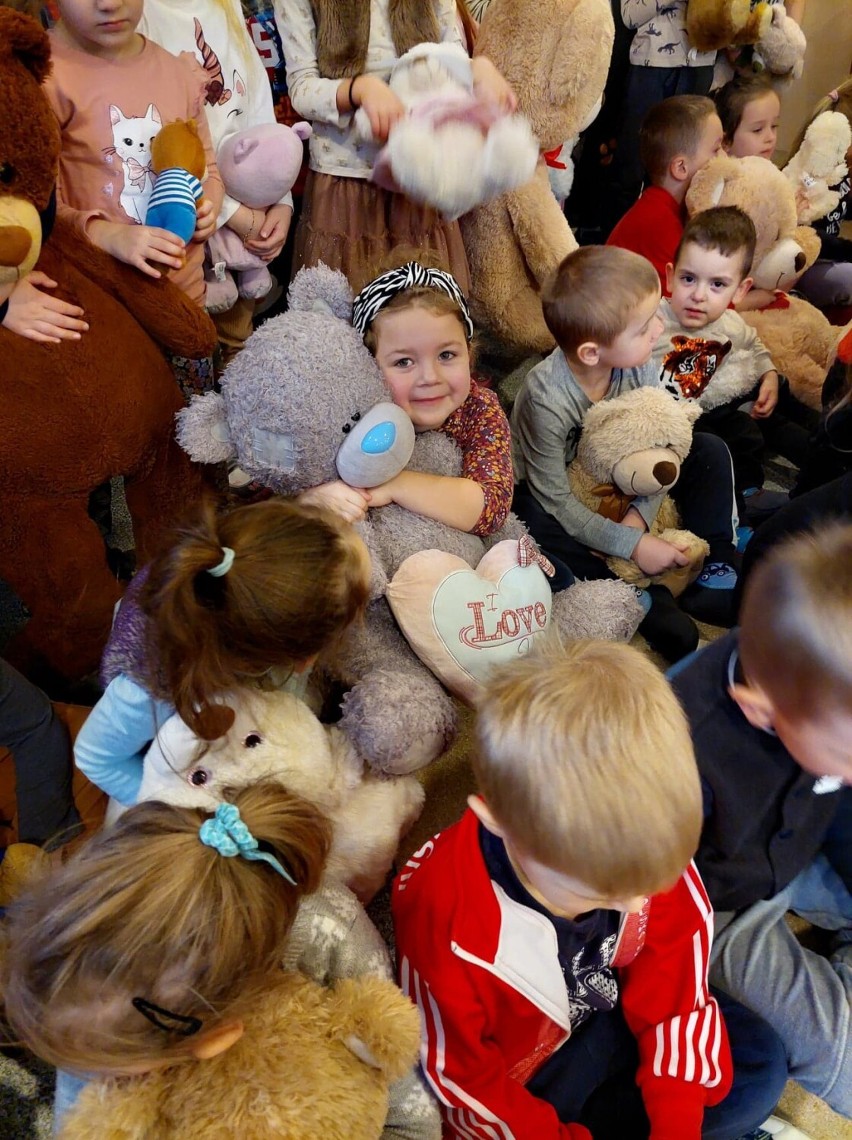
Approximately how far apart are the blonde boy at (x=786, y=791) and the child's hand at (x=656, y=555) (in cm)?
56

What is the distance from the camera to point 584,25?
157cm

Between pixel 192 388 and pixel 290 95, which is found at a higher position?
pixel 290 95

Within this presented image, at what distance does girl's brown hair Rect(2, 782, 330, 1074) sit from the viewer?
1.83ft

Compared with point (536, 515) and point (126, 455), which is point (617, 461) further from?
point (126, 455)

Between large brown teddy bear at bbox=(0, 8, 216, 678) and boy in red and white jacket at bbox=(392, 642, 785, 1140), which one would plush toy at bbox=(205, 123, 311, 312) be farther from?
boy in red and white jacket at bbox=(392, 642, 785, 1140)

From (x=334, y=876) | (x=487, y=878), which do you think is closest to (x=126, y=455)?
(x=334, y=876)

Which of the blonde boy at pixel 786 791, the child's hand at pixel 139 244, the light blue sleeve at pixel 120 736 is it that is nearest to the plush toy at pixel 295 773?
the light blue sleeve at pixel 120 736

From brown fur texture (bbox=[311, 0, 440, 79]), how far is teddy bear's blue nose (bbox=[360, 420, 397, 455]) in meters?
0.80

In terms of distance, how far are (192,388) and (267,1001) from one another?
0.98 metres

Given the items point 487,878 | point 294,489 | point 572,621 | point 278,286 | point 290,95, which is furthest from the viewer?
point 278,286

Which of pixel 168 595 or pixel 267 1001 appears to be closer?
pixel 267 1001

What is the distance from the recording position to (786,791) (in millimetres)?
866

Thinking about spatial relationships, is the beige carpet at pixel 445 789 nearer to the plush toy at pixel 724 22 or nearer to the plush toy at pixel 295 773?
the plush toy at pixel 295 773

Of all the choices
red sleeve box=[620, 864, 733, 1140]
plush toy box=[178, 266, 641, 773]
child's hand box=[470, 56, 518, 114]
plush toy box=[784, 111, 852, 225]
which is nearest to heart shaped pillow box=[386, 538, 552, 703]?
plush toy box=[178, 266, 641, 773]
